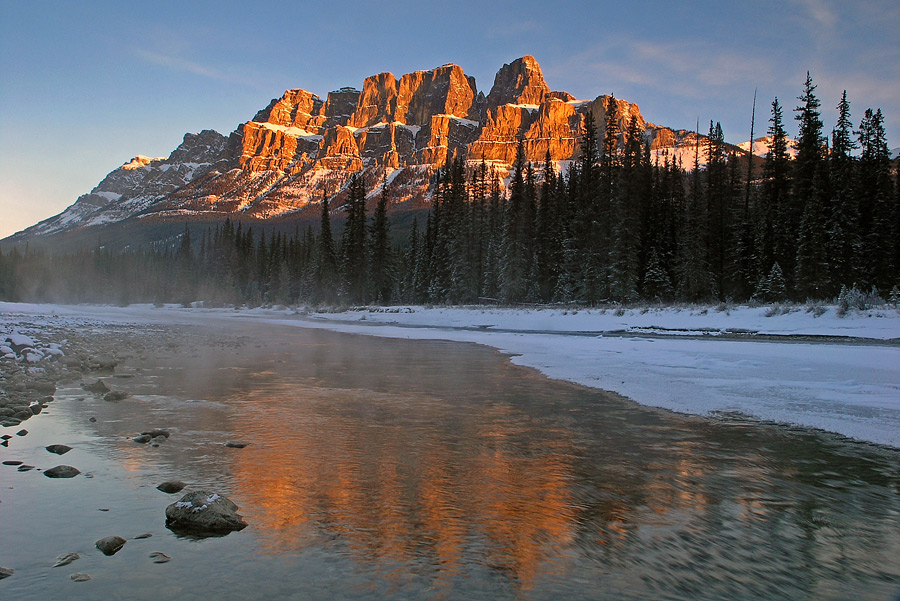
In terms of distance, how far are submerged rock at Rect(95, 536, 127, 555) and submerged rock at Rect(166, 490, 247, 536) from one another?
400 mm

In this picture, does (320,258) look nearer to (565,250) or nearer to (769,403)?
(565,250)

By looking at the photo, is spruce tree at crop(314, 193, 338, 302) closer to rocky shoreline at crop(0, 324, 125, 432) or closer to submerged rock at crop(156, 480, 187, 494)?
rocky shoreline at crop(0, 324, 125, 432)

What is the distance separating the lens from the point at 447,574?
146 inches

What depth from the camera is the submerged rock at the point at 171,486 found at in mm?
5277

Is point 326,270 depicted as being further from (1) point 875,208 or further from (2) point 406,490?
(2) point 406,490

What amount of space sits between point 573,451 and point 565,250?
139 ft

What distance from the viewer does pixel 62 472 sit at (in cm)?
566

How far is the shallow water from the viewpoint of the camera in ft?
11.9

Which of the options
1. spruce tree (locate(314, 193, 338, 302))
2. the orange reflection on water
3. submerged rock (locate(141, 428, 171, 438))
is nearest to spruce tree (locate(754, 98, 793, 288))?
the orange reflection on water

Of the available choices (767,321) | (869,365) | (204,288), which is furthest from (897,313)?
(204,288)

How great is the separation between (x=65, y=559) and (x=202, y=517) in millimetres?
933

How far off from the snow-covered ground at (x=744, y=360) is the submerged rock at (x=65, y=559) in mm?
9050

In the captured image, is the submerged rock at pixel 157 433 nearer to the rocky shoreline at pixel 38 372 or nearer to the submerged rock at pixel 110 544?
the rocky shoreline at pixel 38 372

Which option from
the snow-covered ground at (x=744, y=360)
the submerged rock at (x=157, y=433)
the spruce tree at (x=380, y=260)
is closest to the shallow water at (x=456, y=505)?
the submerged rock at (x=157, y=433)
